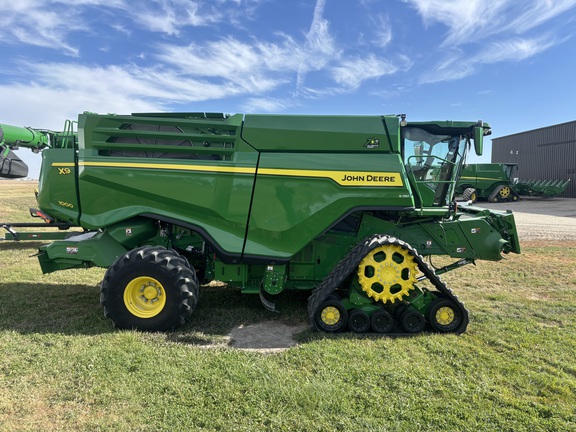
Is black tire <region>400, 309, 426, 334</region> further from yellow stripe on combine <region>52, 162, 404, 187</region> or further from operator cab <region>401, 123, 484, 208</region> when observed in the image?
yellow stripe on combine <region>52, 162, 404, 187</region>

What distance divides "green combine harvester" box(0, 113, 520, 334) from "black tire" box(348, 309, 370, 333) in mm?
12

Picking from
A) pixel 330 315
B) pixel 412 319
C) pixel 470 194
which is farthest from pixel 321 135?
pixel 470 194

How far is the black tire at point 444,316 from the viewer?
180 inches

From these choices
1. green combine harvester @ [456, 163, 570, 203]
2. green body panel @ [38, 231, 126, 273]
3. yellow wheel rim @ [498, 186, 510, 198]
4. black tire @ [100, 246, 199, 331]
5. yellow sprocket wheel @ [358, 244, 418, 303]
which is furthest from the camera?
yellow wheel rim @ [498, 186, 510, 198]

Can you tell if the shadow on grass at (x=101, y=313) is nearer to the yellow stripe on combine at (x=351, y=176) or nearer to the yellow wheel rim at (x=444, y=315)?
the yellow wheel rim at (x=444, y=315)

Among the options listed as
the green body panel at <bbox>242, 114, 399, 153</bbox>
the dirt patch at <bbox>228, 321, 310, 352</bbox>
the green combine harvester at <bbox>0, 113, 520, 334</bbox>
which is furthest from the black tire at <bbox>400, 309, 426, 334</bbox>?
the green body panel at <bbox>242, 114, 399, 153</bbox>

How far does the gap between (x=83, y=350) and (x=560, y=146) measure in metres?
39.2

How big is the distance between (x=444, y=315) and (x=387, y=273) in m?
0.90

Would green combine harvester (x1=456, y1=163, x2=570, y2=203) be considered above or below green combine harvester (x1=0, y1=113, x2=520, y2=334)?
above

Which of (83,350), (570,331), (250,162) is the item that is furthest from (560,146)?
(83,350)

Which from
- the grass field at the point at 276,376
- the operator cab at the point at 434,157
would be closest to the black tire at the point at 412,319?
the grass field at the point at 276,376

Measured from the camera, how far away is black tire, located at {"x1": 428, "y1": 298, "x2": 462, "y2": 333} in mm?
4562

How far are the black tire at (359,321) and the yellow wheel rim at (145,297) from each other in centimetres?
224

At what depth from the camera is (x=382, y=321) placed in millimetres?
4535
